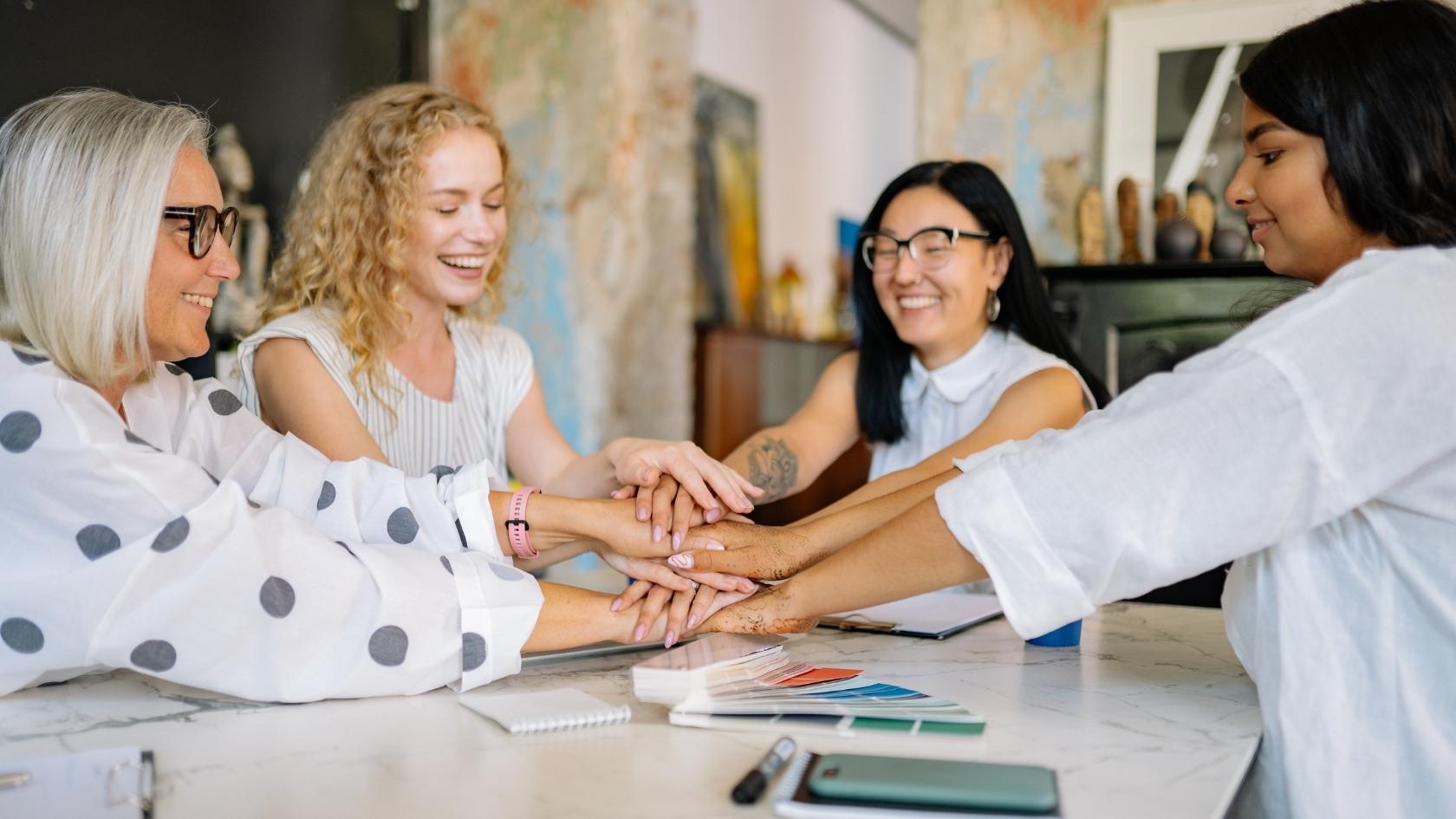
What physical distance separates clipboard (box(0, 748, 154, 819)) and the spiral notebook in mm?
294

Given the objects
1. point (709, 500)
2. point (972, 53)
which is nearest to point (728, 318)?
point (972, 53)

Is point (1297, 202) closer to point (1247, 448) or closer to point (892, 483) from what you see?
point (1247, 448)

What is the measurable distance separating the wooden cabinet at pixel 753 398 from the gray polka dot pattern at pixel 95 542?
3.67 meters

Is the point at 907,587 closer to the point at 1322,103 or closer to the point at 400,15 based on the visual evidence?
the point at 1322,103

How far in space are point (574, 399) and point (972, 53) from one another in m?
1.92

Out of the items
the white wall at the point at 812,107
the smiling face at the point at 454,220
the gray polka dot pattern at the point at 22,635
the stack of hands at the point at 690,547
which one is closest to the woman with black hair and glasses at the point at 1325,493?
the stack of hands at the point at 690,547

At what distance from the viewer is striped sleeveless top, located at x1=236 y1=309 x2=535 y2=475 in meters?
2.01

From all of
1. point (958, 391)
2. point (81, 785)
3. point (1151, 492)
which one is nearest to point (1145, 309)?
point (958, 391)

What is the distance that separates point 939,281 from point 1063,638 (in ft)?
3.40

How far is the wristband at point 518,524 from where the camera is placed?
170 centimetres

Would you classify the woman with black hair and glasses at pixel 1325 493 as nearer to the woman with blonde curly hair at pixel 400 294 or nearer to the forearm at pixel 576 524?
the forearm at pixel 576 524

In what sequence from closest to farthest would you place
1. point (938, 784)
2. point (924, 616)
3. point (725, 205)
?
point (938, 784)
point (924, 616)
point (725, 205)

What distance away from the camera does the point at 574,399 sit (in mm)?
4508

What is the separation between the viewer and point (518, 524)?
1.70 meters
